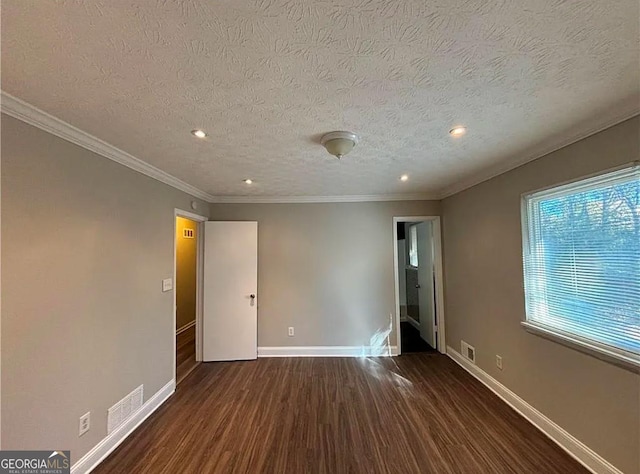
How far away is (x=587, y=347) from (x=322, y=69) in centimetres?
246

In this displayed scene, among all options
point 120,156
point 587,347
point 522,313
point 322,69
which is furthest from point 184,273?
point 587,347

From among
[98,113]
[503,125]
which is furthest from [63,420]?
[503,125]

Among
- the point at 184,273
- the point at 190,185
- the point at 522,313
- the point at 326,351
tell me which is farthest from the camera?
the point at 184,273

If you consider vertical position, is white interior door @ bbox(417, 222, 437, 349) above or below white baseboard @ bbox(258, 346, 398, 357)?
above

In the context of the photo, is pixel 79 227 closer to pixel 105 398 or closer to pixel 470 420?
pixel 105 398

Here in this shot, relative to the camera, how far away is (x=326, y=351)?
423 centimetres

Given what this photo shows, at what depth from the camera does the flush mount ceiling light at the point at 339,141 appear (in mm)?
2025

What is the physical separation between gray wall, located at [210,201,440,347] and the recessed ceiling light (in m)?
2.29

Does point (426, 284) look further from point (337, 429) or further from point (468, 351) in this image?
point (337, 429)

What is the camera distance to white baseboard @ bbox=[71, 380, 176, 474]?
196 cm

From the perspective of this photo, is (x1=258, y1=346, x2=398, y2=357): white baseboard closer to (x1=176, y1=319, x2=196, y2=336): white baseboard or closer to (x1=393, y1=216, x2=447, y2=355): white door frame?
(x1=393, y1=216, x2=447, y2=355): white door frame

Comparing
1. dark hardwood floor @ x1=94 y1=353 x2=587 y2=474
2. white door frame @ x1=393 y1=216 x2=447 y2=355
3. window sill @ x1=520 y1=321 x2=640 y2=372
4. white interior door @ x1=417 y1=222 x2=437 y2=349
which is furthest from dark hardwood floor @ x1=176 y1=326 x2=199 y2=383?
window sill @ x1=520 y1=321 x2=640 y2=372

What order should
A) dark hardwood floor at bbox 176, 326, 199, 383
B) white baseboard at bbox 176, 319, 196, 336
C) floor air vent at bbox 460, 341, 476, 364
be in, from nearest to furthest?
floor air vent at bbox 460, 341, 476, 364, dark hardwood floor at bbox 176, 326, 199, 383, white baseboard at bbox 176, 319, 196, 336

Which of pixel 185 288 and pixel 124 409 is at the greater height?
pixel 185 288
